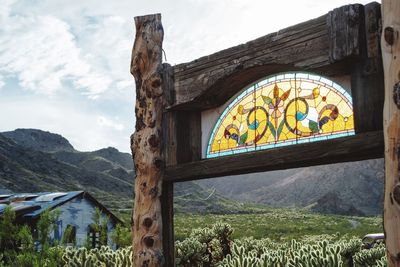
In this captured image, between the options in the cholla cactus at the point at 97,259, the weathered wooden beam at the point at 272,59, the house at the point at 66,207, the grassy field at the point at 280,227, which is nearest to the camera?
the weathered wooden beam at the point at 272,59

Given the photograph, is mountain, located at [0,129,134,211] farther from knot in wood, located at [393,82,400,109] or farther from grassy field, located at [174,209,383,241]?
knot in wood, located at [393,82,400,109]

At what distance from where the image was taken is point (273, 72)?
197 inches

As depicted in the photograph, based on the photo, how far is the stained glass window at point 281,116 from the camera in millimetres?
4488

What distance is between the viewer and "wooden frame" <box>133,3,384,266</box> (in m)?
4.11

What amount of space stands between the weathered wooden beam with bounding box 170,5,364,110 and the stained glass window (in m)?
0.15

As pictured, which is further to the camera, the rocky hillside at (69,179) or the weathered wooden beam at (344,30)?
the rocky hillside at (69,179)

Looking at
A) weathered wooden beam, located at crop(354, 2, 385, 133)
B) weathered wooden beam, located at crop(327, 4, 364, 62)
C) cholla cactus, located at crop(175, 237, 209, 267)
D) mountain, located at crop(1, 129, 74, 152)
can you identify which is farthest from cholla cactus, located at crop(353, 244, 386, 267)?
mountain, located at crop(1, 129, 74, 152)

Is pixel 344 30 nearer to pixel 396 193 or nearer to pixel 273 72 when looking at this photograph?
pixel 273 72

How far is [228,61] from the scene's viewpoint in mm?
5176

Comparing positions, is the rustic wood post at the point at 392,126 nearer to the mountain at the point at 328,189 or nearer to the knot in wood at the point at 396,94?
the knot in wood at the point at 396,94

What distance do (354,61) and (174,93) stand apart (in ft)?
7.30

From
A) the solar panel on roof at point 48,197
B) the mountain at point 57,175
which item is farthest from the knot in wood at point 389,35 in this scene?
the mountain at point 57,175

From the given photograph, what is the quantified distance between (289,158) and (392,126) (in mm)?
1237

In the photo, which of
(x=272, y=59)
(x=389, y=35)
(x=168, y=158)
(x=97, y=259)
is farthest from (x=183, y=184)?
(x=389, y=35)
